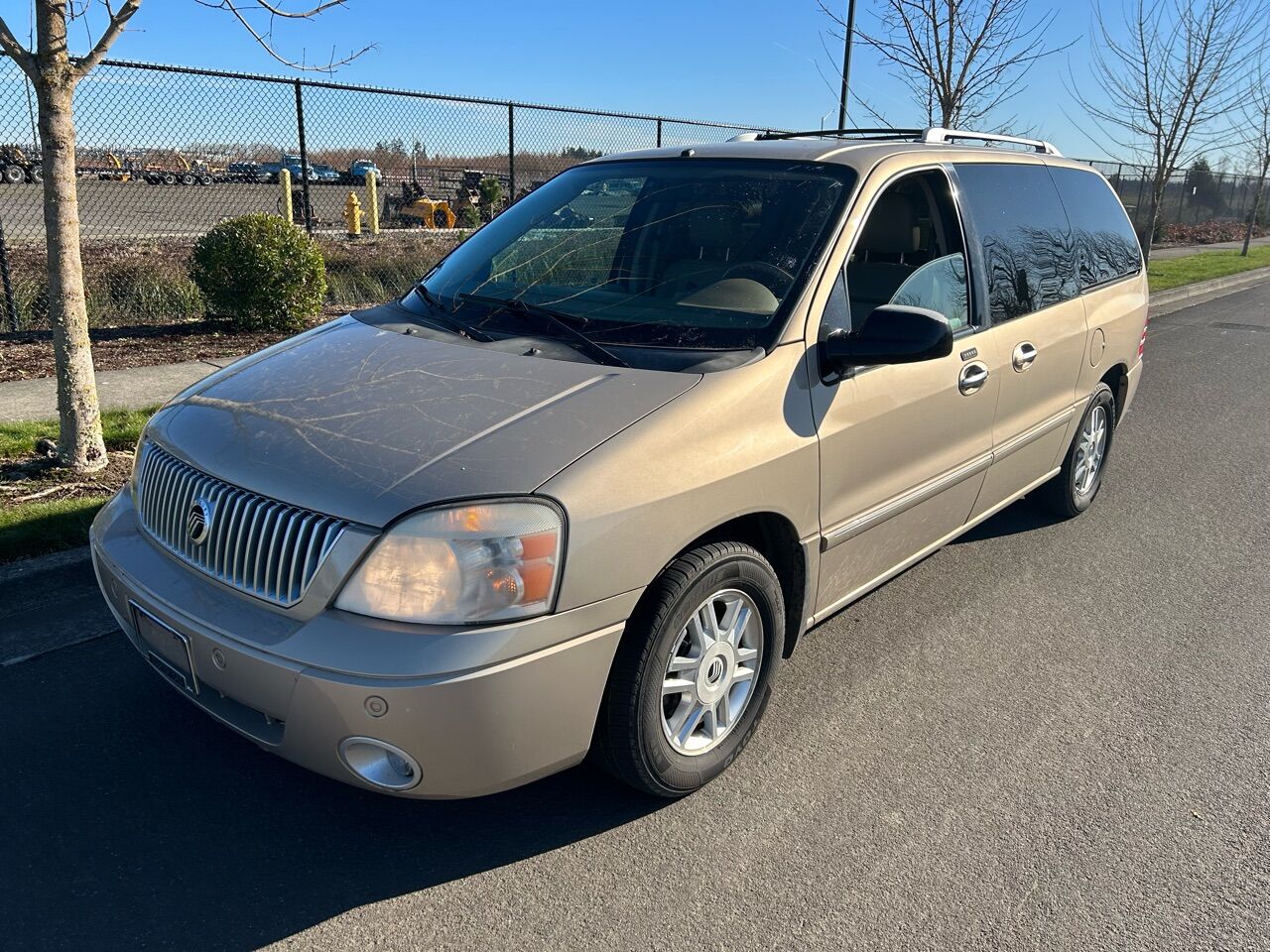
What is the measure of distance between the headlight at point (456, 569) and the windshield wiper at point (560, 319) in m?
0.85

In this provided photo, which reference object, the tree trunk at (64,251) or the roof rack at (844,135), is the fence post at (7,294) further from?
the roof rack at (844,135)

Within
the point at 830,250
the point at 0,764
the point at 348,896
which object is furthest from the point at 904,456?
the point at 0,764

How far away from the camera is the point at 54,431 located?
18.2 feet

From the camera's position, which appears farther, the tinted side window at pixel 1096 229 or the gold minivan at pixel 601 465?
the tinted side window at pixel 1096 229

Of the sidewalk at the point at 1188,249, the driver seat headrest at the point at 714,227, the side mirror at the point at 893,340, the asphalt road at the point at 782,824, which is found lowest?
the asphalt road at the point at 782,824

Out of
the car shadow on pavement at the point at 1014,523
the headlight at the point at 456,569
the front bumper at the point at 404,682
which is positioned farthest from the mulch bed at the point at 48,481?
the car shadow on pavement at the point at 1014,523

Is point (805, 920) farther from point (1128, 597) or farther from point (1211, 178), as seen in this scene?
point (1211, 178)

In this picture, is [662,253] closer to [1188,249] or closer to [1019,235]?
[1019,235]

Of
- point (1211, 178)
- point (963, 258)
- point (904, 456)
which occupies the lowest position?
point (904, 456)

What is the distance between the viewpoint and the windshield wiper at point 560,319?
3033mm

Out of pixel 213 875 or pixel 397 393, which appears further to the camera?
pixel 397 393

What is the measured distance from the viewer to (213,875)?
254 centimetres

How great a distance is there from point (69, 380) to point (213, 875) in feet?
11.1

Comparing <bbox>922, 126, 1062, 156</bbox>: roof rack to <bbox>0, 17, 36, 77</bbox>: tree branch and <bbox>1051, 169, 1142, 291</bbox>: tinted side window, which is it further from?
<bbox>0, 17, 36, 77</bbox>: tree branch
